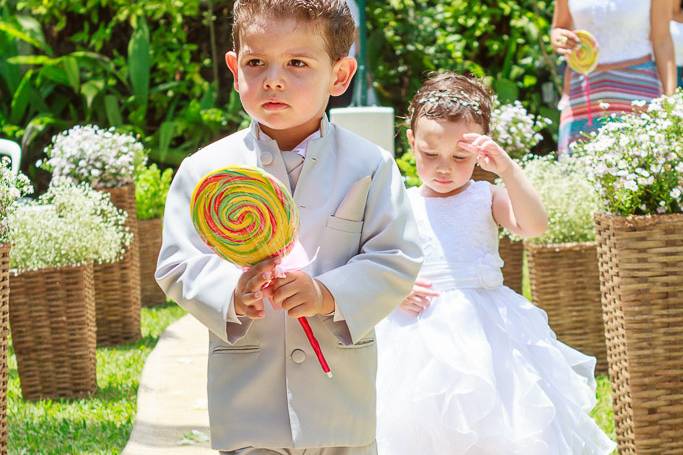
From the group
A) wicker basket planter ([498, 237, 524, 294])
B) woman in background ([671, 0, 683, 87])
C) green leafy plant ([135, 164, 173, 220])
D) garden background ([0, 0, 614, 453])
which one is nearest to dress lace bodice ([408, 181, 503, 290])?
wicker basket planter ([498, 237, 524, 294])

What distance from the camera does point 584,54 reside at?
17.3 ft

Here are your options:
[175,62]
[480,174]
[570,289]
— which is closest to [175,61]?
[175,62]

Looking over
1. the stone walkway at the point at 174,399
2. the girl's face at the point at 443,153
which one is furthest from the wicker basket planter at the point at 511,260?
the girl's face at the point at 443,153

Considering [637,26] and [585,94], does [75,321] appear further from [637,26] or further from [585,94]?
[637,26]

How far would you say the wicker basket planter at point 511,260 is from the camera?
19.5 feet

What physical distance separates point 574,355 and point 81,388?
2.36 metres

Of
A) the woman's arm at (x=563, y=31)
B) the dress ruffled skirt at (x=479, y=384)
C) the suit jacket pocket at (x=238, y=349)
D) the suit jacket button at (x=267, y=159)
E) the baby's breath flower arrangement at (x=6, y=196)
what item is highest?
the woman's arm at (x=563, y=31)

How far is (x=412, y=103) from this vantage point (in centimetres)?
361

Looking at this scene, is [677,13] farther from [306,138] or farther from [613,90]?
[306,138]

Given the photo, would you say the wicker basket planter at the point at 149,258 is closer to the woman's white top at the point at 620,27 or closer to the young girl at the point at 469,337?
the woman's white top at the point at 620,27

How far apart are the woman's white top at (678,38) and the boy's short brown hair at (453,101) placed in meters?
2.53

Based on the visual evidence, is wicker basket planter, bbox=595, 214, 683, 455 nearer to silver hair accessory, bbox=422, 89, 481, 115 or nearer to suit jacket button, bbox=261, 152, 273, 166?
silver hair accessory, bbox=422, 89, 481, 115

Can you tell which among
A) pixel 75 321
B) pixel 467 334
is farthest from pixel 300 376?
pixel 75 321

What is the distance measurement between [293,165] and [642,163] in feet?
4.47
